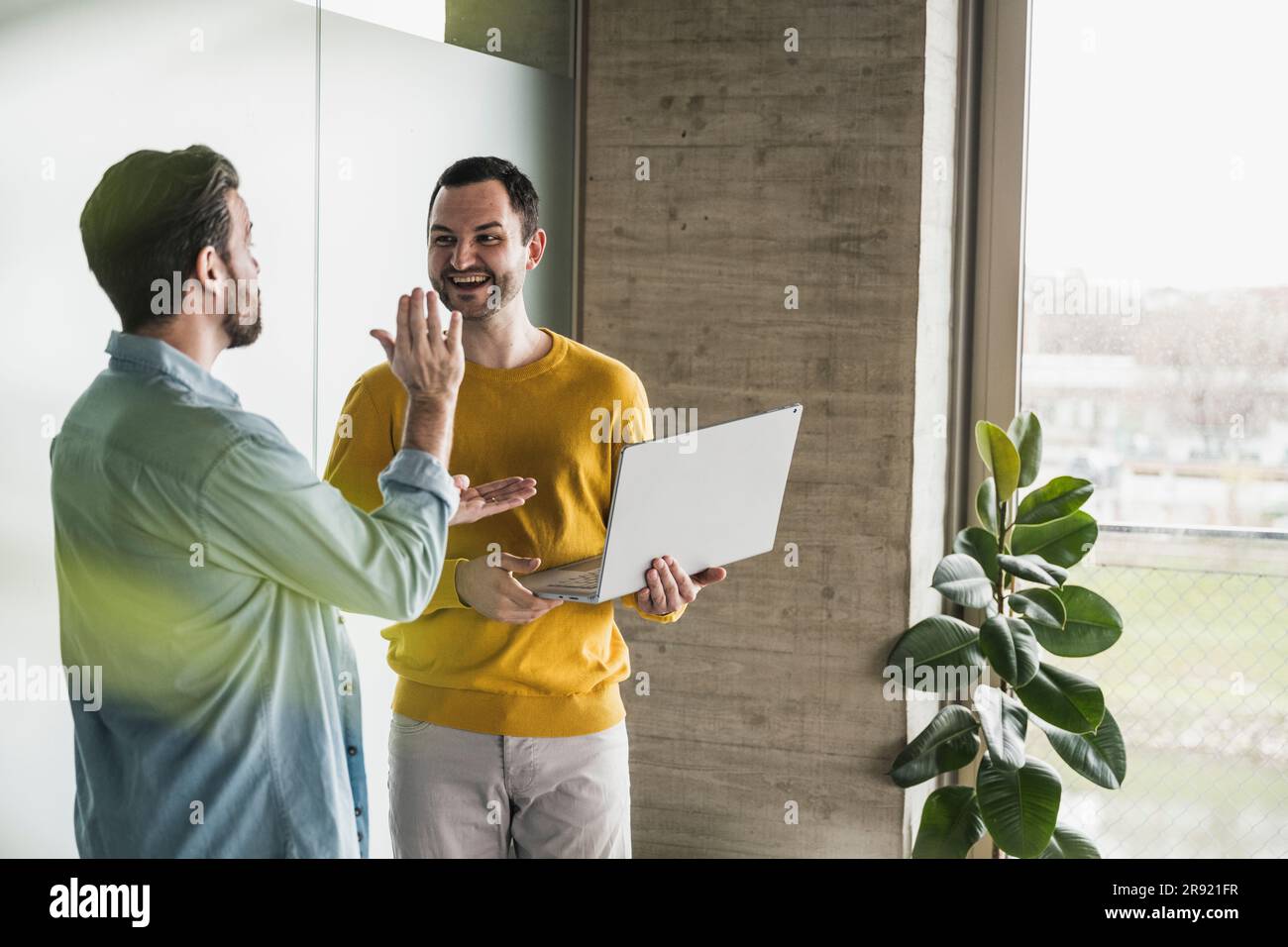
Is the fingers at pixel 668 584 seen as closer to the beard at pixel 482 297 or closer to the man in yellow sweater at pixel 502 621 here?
the man in yellow sweater at pixel 502 621

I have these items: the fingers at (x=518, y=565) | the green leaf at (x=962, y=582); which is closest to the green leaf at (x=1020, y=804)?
the green leaf at (x=962, y=582)

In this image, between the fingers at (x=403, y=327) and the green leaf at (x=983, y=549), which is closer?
the fingers at (x=403, y=327)

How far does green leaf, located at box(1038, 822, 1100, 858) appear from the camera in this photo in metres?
2.75

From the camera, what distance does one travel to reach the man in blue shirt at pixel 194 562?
1.27 meters

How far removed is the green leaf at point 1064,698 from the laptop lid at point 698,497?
3.56 ft

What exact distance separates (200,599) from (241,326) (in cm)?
33

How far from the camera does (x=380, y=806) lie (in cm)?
256

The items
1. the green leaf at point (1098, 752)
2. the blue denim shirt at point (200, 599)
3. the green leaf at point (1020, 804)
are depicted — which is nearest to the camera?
the blue denim shirt at point (200, 599)

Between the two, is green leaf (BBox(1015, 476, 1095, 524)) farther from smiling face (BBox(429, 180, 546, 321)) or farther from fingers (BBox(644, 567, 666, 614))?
smiling face (BBox(429, 180, 546, 321))

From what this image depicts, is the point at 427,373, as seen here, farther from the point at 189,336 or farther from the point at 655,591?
the point at 655,591

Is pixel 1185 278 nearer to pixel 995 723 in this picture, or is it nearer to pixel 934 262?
pixel 934 262

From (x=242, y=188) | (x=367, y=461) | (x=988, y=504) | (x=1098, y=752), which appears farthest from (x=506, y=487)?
(x=1098, y=752)

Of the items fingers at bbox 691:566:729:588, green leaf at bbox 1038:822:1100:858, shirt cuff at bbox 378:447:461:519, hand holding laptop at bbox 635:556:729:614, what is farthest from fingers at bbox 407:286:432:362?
green leaf at bbox 1038:822:1100:858
